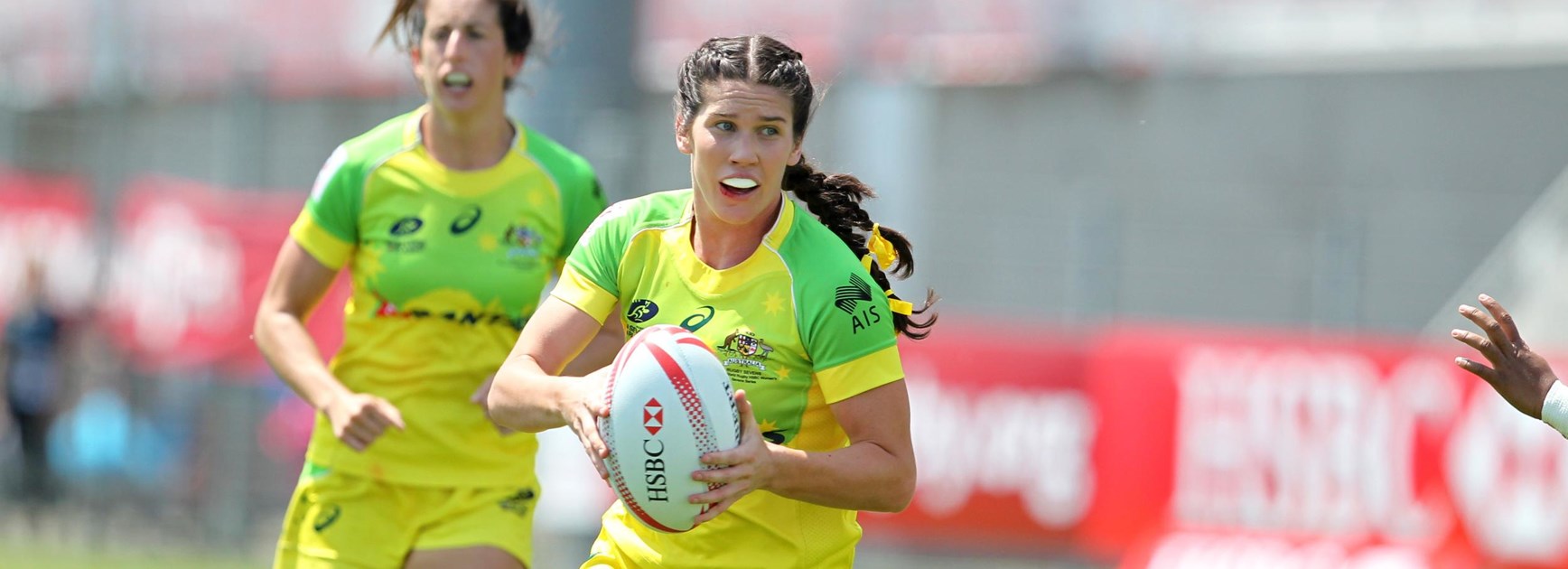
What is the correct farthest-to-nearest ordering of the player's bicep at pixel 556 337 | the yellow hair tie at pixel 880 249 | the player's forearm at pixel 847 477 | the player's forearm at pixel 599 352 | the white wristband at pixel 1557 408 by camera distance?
the player's forearm at pixel 599 352, the yellow hair tie at pixel 880 249, the white wristband at pixel 1557 408, the player's bicep at pixel 556 337, the player's forearm at pixel 847 477

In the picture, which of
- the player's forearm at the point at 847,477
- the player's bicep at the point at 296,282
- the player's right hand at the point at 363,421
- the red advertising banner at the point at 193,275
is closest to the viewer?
the player's forearm at the point at 847,477

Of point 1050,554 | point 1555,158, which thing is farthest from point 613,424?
point 1555,158

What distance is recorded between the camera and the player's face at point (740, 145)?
13.6 ft

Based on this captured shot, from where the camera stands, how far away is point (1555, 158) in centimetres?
1616

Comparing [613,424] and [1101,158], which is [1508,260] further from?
[613,424]

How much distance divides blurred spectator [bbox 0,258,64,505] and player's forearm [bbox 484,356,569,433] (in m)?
11.9

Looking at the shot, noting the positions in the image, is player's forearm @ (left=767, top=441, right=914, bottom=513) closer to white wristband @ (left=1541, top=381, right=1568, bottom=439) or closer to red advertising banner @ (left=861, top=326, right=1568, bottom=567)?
white wristband @ (left=1541, top=381, right=1568, bottom=439)

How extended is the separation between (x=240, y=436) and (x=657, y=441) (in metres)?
11.4

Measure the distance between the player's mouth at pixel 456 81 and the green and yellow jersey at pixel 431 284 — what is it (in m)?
0.23

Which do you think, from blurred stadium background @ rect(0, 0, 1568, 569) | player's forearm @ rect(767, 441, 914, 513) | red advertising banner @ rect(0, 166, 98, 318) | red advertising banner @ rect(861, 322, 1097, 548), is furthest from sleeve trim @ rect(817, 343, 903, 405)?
red advertising banner @ rect(0, 166, 98, 318)

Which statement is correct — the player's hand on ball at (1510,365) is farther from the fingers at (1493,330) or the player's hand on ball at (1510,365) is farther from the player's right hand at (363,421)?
the player's right hand at (363,421)

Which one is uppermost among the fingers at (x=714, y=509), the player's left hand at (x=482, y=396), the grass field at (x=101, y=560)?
the fingers at (x=714, y=509)

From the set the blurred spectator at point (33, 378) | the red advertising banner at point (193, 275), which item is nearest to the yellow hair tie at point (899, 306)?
the red advertising banner at point (193, 275)

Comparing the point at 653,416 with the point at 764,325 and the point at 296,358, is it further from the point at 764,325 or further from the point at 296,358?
the point at 296,358
